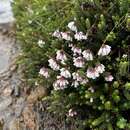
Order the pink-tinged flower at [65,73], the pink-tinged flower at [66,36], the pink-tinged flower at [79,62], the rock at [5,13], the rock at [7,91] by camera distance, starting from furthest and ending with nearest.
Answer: the rock at [5,13]
the rock at [7,91]
the pink-tinged flower at [66,36]
the pink-tinged flower at [65,73]
the pink-tinged flower at [79,62]

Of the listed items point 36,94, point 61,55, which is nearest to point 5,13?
Answer: point 36,94

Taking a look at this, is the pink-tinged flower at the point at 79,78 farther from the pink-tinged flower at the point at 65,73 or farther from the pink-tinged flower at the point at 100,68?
the pink-tinged flower at the point at 100,68

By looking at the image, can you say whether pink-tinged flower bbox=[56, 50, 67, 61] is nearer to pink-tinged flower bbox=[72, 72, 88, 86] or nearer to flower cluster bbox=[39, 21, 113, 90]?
flower cluster bbox=[39, 21, 113, 90]

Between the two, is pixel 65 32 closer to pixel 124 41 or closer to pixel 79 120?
pixel 124 41

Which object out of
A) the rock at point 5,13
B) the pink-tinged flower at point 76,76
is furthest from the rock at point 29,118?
the rock at point 5,13

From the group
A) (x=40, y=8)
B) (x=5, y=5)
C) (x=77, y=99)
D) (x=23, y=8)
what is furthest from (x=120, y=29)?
(x=5, y=5)

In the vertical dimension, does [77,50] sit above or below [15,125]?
above

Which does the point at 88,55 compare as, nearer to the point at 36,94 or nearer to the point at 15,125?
the point at 36,94
